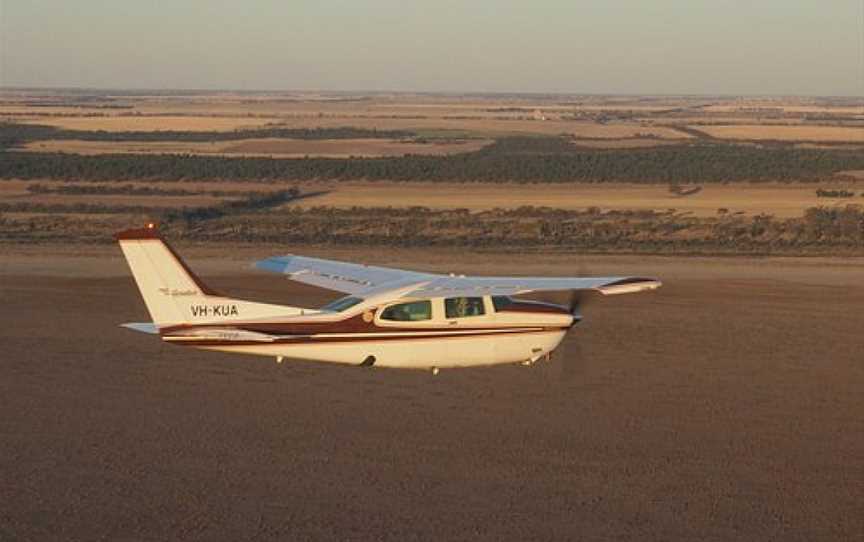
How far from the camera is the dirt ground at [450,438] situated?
15.4 m

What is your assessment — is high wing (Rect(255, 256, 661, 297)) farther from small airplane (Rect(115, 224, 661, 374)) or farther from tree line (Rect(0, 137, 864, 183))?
tree line (Rect(0, 137, 864, 183))

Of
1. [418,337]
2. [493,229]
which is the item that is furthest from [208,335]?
[493,229]

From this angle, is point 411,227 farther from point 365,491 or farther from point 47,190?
point 365,491

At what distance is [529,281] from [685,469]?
457 centimetres

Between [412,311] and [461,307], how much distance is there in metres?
0.85

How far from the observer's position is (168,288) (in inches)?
749

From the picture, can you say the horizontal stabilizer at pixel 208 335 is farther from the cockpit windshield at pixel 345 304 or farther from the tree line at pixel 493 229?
the tree line at pixel 493 229

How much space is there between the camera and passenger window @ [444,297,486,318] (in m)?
20.4

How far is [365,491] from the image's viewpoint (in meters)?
16.4

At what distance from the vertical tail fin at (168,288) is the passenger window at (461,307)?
10.8ft

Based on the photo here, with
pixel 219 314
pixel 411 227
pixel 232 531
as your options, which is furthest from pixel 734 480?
pixel 411 227

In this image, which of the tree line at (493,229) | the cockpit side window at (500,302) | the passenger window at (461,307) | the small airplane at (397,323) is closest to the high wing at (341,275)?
the small airplane at (397,323)

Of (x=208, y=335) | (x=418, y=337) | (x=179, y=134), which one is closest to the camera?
(x=208, y=335)

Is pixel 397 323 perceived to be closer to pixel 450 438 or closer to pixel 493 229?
pixel 450 438
